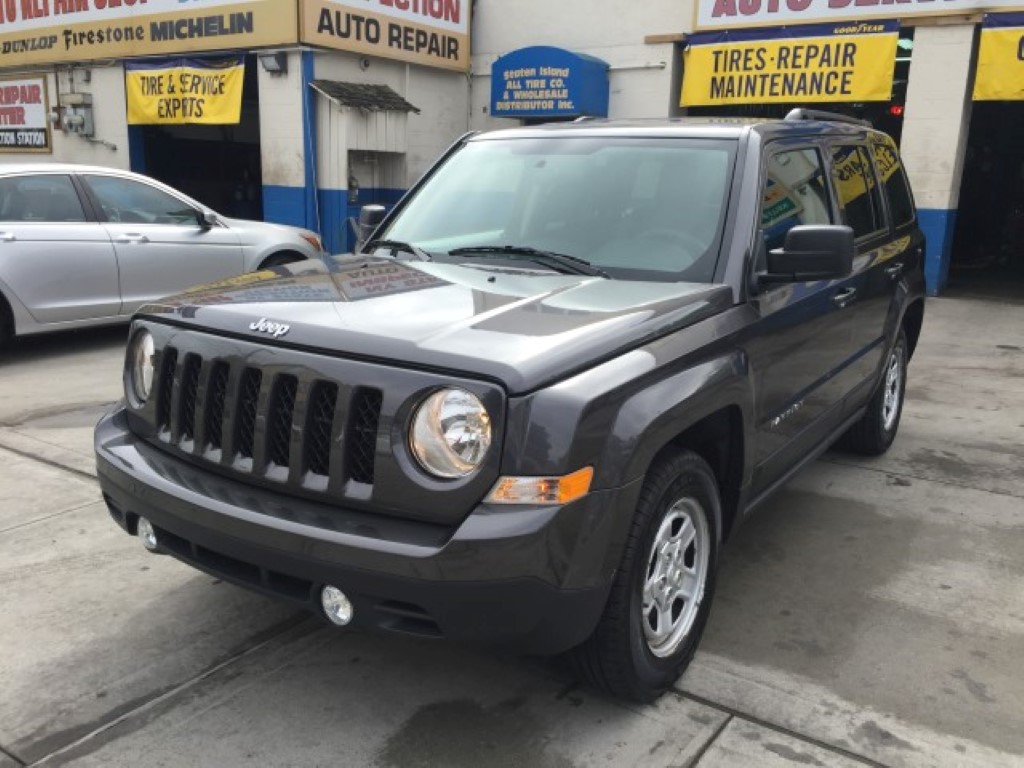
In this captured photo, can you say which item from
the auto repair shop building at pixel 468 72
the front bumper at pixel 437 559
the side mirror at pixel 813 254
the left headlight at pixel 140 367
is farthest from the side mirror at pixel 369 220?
the auto repair shop building at pixel 468 72

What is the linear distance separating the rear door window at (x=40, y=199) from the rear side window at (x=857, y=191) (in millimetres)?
6142

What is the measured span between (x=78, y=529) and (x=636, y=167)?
117 inches

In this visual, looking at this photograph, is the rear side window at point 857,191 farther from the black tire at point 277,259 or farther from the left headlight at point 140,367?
→ the black tire at point 277,259

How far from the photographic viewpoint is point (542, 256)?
135 inches

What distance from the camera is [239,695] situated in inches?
114

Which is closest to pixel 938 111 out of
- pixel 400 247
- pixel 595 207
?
pixel 595 207

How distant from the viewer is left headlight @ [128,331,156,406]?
3.02m

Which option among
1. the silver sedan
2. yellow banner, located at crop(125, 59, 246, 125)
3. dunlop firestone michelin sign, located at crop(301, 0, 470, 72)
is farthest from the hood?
yellow banner, located at crop(125, 59, 246, 125)

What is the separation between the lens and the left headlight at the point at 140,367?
302 centimetres

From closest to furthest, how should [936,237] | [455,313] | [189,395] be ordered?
[455,313] → [189,395] → [936,237]

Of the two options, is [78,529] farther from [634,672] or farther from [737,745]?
[737,745]

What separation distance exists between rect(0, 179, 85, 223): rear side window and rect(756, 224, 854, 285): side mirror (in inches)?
250

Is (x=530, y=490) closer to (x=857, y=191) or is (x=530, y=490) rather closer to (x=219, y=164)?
(x=857, y=191)

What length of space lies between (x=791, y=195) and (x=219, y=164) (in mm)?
17202
